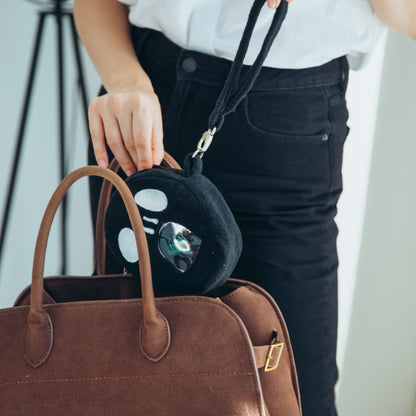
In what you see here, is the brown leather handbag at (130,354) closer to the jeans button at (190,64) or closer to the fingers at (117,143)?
the fingers at (117,143)

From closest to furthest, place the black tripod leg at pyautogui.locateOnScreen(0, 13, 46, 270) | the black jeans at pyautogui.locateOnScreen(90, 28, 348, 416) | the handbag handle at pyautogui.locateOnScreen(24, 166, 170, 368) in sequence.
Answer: the handbag handle at pyautogui.locateOnScreen(24, 166, 170, 368) → the black jeans at pyautogui.locateOnScreen(90, 28, 348, 416) → the black tripod leg at pyautogui.locateOnScreen(0, 13, 46, 270)

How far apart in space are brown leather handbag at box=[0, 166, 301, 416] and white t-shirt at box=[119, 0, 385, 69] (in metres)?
0.23

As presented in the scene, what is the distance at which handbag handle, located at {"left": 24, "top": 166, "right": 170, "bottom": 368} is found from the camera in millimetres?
530

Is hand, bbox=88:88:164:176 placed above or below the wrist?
below

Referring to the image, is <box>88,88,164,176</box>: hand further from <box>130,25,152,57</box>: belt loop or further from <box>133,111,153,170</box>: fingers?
<box>130,25,152,57</box>: belt loop

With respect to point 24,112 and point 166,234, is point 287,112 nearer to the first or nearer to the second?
point 166,234

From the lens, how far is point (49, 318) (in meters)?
0.58

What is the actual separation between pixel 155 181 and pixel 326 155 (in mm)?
252

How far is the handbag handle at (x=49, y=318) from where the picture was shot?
1.74 ft

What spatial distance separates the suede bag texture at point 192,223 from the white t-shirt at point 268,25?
178mm

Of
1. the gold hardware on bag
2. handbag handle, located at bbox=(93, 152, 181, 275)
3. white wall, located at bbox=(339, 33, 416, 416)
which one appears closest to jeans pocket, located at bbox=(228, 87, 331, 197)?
handbag handle, located at bbox=(93, 152, 181, 275)

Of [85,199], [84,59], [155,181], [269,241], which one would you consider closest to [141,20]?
[155,181]

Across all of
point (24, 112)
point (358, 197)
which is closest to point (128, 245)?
point (24, 112)

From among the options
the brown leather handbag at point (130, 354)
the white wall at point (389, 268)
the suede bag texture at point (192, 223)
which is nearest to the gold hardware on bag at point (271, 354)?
the brown leather handbag at point (130, 354)
